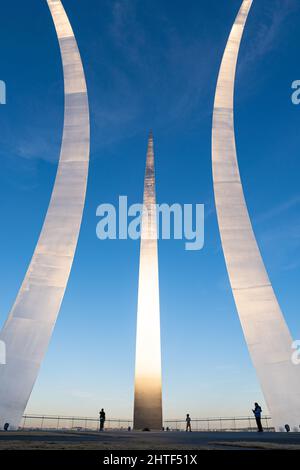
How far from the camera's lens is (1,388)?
14.8 meters

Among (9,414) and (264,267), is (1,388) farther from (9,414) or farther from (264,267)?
(264,267)

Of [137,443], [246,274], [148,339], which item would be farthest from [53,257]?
[137,443]

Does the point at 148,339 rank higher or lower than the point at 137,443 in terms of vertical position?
higher

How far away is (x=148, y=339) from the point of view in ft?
65.2

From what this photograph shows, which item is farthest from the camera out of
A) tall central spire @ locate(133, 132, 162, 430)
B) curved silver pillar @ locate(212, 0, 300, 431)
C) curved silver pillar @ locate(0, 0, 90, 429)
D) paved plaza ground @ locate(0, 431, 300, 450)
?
tall central spire @ locate(133, 132, 162, 430)

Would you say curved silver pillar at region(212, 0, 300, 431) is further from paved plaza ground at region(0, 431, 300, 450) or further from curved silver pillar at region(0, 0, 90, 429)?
paved plaza ground at region(0, 431, 300, 450)

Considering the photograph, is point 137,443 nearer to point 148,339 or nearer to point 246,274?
point 246,274

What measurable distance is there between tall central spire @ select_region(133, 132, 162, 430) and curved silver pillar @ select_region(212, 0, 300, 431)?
14.9 ft

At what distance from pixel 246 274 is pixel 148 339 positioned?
576 cm

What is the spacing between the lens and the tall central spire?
19.0m

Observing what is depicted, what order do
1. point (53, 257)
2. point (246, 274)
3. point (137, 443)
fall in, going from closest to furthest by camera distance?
point (137, 443) → point (246, 274) → point (53, 257)

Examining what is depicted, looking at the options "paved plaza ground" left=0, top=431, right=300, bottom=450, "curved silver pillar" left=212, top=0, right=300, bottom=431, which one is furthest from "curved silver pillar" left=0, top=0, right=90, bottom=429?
"paved plaza ground" left=0, top=431, right=300, bottom=450

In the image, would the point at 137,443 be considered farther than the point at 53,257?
No
